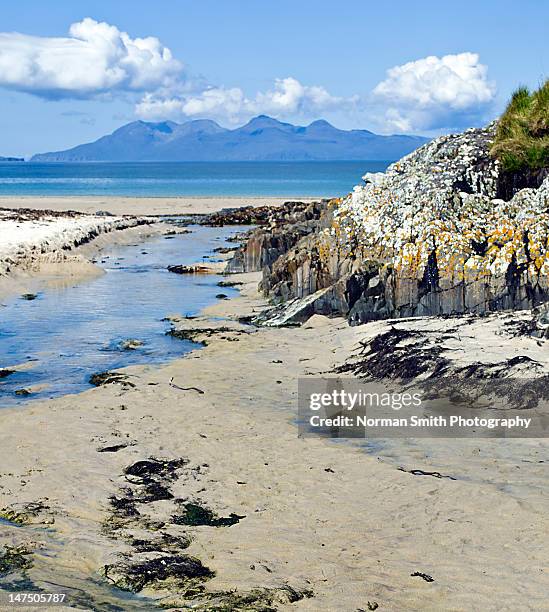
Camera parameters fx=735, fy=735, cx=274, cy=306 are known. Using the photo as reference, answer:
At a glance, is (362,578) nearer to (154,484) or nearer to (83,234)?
(154,484)

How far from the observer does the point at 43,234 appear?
31.3 meters

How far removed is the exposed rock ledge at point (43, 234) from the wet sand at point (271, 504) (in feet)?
48.5

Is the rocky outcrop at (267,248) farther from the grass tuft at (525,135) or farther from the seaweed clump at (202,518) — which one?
the seaweed clump at (202,518)

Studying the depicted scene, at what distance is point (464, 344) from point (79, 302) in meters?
11.4

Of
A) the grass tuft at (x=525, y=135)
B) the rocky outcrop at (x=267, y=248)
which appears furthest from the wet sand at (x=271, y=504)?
the rocky outcrop at (x=267, y=248)

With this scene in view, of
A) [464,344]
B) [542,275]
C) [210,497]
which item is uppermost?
[542,275]

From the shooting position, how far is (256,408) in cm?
1047

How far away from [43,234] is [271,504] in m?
26.5

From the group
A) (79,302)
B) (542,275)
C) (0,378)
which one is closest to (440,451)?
(542,275)

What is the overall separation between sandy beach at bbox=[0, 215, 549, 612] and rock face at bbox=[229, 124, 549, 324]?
15.4 ft

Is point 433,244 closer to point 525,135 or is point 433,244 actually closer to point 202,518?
point 525,135

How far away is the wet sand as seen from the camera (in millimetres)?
5539

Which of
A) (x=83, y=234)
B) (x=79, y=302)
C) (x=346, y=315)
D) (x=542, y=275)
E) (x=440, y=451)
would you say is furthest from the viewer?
(x=83, y=234)

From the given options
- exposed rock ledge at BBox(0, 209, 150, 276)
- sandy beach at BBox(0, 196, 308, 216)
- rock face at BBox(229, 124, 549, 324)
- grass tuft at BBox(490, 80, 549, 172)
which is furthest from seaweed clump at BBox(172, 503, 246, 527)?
sandy beach at BBox(0, 196, 308, 216)
